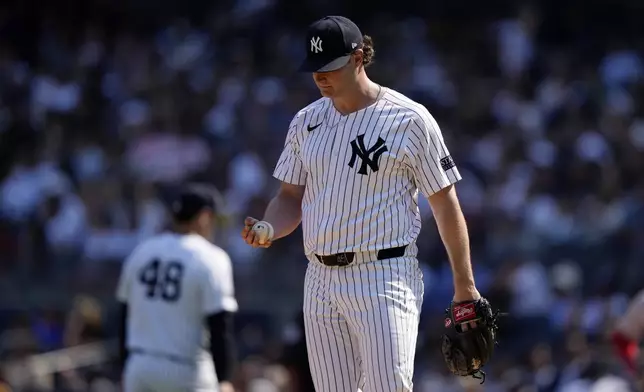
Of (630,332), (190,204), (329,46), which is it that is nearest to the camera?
(329,46)

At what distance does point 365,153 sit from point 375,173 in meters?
0.09

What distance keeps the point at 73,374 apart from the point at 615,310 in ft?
16.0

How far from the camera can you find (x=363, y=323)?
5.04 meters

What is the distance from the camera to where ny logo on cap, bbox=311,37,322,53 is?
5049 millimetres

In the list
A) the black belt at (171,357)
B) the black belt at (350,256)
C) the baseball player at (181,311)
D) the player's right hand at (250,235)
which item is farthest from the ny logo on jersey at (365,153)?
the black belt at (171,357)

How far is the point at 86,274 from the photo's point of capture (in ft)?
41.4

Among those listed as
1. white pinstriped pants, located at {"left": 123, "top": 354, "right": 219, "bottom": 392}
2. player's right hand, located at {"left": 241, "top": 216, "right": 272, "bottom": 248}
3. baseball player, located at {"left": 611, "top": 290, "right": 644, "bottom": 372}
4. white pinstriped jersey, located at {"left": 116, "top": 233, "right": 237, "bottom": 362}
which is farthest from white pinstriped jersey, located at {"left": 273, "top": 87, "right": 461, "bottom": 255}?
baseball player, located at {"left": 611, "top": 290, "right": 644, "bottom": 372}

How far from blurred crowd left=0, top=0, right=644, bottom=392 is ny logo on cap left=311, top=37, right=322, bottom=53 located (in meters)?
4.03

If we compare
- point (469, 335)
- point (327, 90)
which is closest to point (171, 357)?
point (469, 335)

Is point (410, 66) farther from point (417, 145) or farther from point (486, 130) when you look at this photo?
point (417, 145)

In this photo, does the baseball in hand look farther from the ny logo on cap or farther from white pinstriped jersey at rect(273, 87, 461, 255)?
the ny logo on cap

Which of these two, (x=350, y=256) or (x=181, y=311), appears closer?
(x=350, y=256)

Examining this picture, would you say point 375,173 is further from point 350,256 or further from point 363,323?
point 363,323

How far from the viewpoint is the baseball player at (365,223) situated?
5.04 meters
